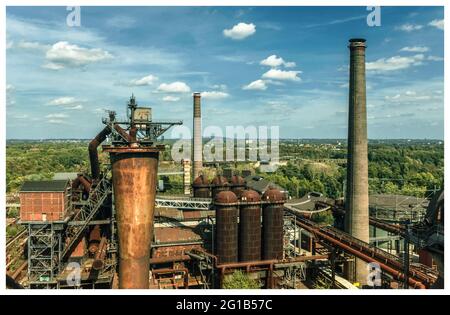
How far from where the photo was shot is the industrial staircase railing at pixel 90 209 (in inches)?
866

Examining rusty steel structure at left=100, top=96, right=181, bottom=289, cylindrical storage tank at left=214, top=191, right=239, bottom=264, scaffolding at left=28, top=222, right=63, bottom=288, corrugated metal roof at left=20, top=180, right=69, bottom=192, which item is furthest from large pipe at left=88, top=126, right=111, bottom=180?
cylindrical storage tank at left=214, top=191, right=239, bottom=264

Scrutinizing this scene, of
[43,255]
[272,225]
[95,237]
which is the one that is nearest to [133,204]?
[43,255]

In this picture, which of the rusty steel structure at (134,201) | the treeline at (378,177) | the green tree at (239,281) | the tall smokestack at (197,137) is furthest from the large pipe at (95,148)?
the treeline at (378,177)

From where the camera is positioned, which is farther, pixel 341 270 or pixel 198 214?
pixel 198 214

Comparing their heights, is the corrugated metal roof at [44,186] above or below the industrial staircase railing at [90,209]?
above

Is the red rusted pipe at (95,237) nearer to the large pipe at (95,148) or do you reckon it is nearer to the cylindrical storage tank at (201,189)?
the large pipe at (95,148)

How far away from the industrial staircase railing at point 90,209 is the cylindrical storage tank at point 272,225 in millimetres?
10491

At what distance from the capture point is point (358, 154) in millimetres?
24297

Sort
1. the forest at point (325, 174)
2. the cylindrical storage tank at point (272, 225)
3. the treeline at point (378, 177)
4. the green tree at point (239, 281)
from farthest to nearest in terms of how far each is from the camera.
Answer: the forest at point (325, 174) → the treeline at point (378, 177) → the cylindrical storage tank at point (272, 225) → the green tree at point (239, 281)

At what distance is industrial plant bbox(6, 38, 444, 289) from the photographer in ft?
51.1
